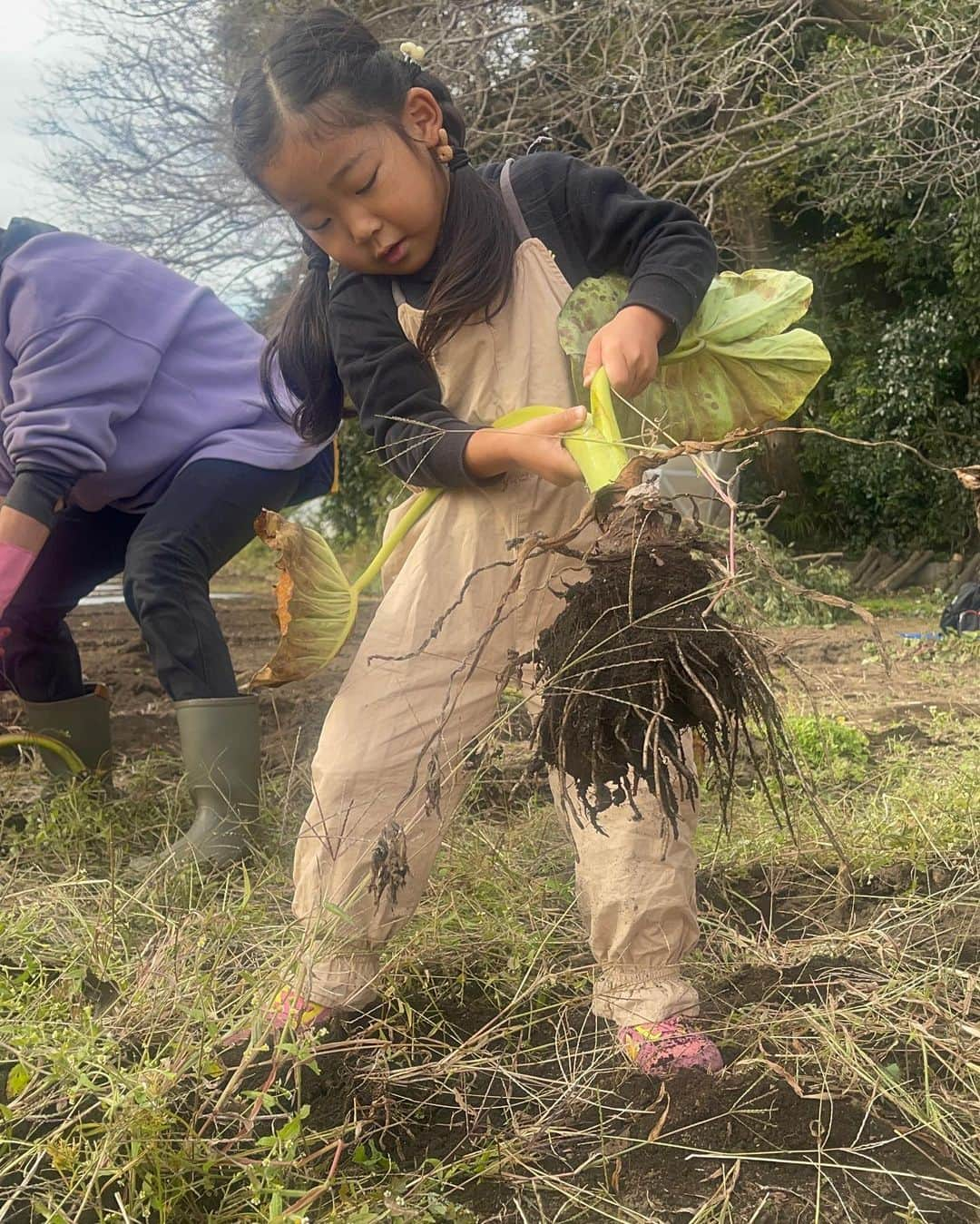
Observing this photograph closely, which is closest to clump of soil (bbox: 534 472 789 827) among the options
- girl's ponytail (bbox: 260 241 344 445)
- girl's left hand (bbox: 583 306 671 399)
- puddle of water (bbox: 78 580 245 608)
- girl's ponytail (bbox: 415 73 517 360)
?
girl's left hand (bbox: 583 306 671 399)

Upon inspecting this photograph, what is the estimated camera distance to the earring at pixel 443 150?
176 cm

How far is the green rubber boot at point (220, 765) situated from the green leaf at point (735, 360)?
116cm

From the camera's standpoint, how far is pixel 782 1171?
1.30 m

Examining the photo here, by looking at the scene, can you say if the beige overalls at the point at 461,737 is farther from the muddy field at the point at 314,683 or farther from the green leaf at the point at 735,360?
the muddy field at the point at 314,683

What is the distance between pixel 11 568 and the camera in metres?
2.23

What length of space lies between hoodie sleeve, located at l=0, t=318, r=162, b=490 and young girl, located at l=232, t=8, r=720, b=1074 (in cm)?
75

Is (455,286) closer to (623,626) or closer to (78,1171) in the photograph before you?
(623,626)

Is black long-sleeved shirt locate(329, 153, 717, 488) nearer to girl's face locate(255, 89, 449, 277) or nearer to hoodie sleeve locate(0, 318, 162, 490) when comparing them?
girl's face locate(255, 89, 449, 277)

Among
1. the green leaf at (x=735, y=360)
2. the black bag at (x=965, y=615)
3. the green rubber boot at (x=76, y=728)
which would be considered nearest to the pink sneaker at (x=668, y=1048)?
the green leaf at (x=735, y=360)

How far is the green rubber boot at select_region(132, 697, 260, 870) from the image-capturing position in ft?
7.96

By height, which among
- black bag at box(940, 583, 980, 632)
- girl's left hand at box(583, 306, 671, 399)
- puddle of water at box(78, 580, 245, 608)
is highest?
girl's left hand at box(583, 306, 671, 399)

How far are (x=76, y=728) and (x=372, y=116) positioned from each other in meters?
1.84

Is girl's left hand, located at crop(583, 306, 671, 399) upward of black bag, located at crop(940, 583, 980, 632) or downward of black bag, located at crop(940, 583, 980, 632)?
upward

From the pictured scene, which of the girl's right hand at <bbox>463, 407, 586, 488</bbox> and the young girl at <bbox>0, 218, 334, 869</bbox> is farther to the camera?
the young girl at <bbox>0, 218, 334, 869</bbox>
